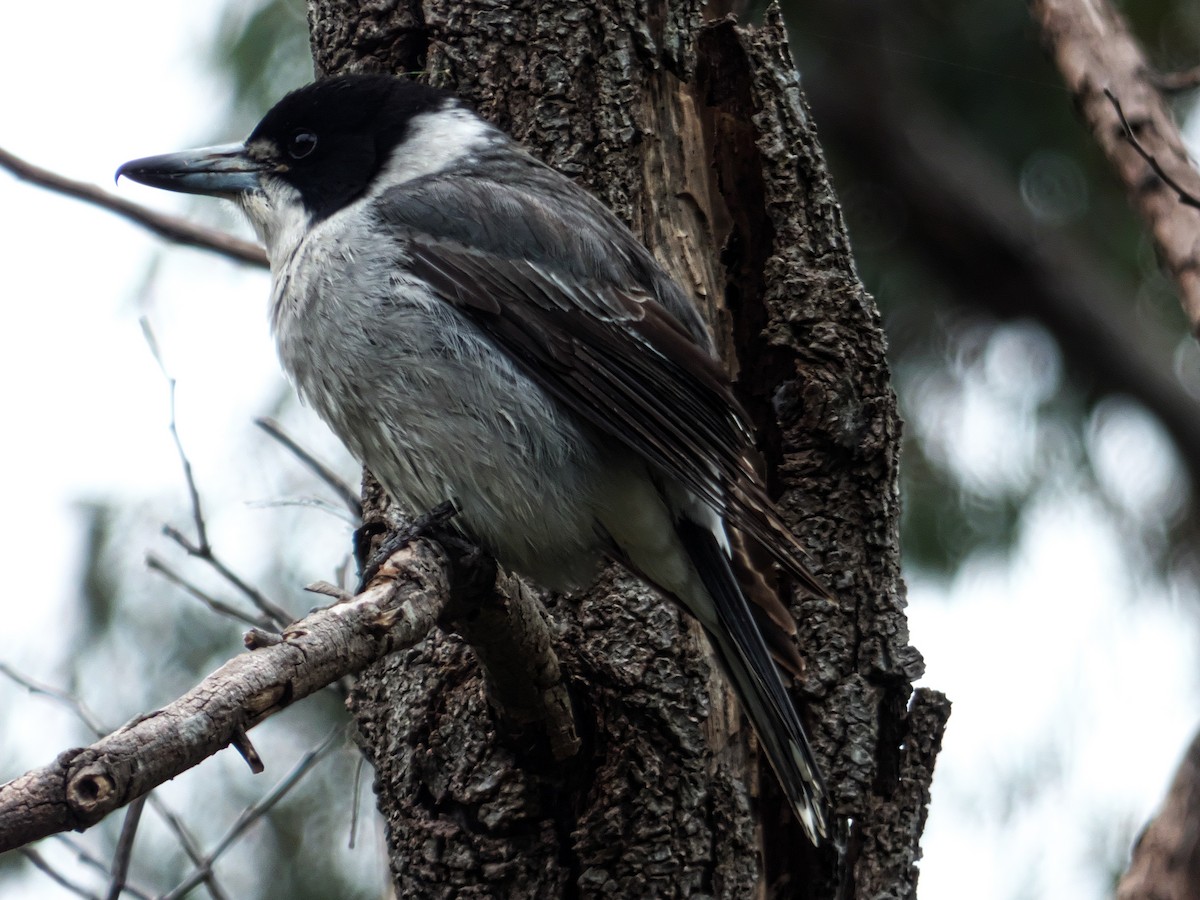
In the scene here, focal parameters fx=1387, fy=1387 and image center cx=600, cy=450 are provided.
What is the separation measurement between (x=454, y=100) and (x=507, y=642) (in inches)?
53.2

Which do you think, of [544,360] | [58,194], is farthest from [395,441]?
[58,194]

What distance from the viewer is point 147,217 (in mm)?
3553

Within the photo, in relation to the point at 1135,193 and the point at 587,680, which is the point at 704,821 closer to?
the point at 587,680

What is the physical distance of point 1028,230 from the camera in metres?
4.50

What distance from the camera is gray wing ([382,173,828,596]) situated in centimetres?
266

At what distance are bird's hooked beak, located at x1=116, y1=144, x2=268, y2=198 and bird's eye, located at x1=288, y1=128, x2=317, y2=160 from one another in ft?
0.26

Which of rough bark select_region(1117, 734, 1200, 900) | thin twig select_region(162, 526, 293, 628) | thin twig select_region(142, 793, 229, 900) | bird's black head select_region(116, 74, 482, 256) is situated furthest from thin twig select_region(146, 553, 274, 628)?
rough bark select_region(1117, 734, 1200, 900)

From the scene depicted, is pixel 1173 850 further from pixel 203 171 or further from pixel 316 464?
pixel 203 171

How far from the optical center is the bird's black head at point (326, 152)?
3102 millimetres

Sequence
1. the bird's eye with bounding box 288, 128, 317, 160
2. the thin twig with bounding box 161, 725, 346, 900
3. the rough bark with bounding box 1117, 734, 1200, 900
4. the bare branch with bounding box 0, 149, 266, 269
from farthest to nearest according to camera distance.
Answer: the bare branch with bounding box 0, 149, 266, 269, the bird's eye with bounding box 288, 128, 317, 160, the thin twig with bounding box 161, 725, 346, 900, the rough bark with bounding box 1117, 734, 1200, 900

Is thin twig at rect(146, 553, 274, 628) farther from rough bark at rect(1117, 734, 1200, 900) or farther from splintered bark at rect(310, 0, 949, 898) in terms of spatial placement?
rough bark at rect(1117, 734, 1200, 900)

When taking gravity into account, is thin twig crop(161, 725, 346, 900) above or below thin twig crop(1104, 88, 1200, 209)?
below

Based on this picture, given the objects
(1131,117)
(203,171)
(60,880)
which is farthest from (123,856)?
(1131,117)

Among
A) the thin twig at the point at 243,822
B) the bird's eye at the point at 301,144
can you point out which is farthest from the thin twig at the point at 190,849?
the bird's eye at the point at 301,144
